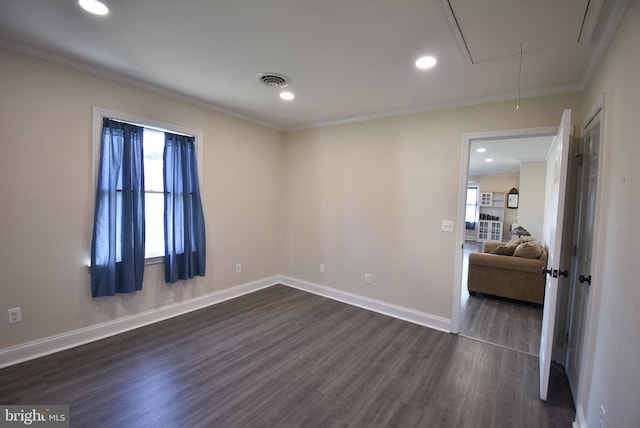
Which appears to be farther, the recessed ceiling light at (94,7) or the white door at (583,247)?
the white door at (583,247)

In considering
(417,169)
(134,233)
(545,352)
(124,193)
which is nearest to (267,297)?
(134,233)

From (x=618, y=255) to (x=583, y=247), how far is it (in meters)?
1.03

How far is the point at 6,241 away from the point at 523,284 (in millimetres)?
5868

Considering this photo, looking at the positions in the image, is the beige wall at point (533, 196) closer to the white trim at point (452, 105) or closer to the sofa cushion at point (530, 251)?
the sofa cushion at point (530, 251)

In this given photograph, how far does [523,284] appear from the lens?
13.5 feet

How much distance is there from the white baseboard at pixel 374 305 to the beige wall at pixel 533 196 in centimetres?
551

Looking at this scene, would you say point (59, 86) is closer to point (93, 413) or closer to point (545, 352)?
point (93, 413)

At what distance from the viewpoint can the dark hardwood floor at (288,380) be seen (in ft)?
6.29

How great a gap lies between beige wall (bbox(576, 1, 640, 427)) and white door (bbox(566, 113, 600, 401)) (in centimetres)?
34

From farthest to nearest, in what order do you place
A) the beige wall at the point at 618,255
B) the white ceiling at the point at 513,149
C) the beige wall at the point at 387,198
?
the white ceiling at the point at 513,149 → the beige wall at the point at 387,198 → the beige wall at the point at 618,255

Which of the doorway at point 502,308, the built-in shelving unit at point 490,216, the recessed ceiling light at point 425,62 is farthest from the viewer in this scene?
the built-in shelving unit at point 490,216

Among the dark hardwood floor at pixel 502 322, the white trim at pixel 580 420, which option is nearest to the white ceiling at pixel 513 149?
the dark hardwood floor at pixel 502 322

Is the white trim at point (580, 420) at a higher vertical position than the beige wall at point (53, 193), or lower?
→ lower

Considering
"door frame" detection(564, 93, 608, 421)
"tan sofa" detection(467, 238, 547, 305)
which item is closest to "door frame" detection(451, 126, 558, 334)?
"door frame" detection(564, 93, 608, 421)
